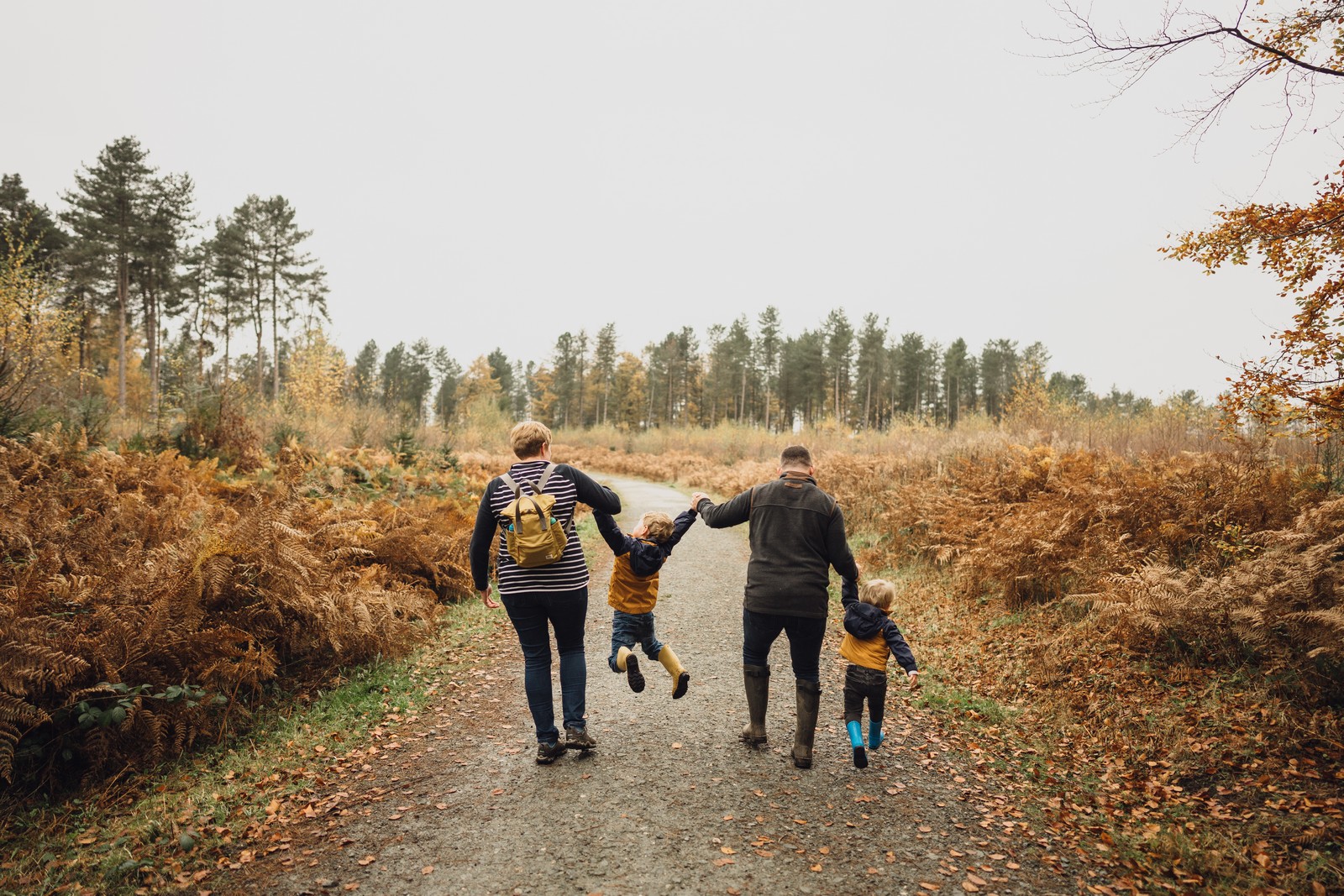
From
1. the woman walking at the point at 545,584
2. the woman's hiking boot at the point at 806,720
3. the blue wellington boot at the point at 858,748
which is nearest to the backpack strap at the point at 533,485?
the woman walking at the point at 545,584

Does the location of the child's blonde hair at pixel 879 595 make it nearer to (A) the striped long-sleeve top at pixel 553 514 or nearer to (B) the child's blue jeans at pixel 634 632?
(B) the child's blue jeans at pixel 634 632

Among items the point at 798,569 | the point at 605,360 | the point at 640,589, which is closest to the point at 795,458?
the point at 798,569

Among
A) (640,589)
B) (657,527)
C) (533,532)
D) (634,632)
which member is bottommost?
(634,632)

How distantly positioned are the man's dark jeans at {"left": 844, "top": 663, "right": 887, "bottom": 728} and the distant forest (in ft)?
36.3

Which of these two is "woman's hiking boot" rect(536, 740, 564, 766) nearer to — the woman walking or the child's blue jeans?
the woman walking

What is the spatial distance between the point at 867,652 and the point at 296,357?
34337mm

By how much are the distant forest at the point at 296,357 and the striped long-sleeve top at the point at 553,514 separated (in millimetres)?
8593

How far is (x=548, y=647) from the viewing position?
15.0 feet

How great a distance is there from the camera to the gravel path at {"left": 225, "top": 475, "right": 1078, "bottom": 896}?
325cm

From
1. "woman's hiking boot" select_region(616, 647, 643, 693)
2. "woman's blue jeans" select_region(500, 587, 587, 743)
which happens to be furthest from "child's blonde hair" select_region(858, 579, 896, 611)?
"woman's blue jeans" select_region(500, 587, 587, 743)

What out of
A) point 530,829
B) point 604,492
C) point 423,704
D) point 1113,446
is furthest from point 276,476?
point 1113,446

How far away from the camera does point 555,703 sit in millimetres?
5723

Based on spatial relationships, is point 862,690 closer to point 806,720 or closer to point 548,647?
point 806,720

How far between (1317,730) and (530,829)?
5380mm
